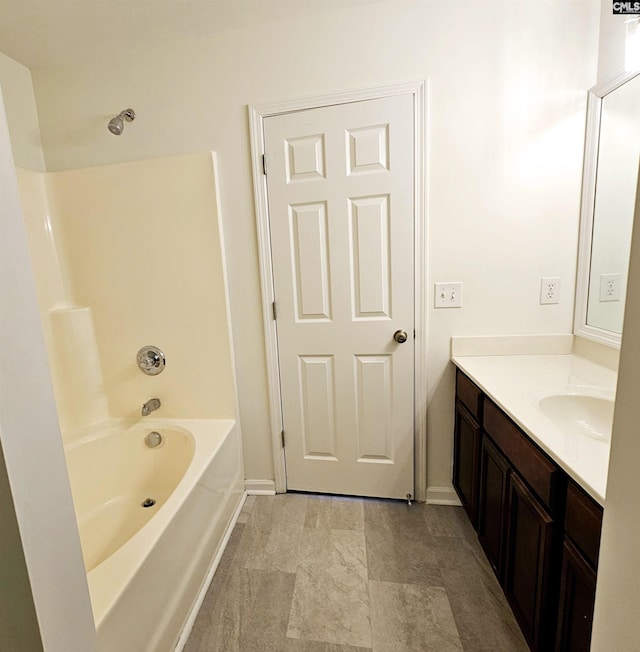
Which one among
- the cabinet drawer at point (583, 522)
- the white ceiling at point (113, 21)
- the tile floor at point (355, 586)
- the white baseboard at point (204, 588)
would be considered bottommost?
the tile floor at point (355, 586)

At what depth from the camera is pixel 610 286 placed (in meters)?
1.37

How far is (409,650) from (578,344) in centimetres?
146

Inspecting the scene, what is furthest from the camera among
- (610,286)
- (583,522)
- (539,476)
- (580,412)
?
(610,286)

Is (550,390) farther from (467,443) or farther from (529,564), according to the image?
(529,564)

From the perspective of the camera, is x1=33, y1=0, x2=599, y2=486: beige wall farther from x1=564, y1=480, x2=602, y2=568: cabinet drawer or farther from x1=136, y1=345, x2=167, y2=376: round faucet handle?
x1=564, y1=480, x2=602, y2=568: cabinet drawer

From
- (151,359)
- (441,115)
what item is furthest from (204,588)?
(441,115)

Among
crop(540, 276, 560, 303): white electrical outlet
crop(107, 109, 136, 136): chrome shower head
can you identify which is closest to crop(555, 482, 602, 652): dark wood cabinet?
crop(540, 276, 560, 303): white electrical outlet

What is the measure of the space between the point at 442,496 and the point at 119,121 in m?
2.56

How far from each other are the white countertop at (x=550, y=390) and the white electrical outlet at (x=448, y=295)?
0.28 metres

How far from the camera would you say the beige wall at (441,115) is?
141cm

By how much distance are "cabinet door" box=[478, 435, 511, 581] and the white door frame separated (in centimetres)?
41

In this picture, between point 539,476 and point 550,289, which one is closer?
point 539,476

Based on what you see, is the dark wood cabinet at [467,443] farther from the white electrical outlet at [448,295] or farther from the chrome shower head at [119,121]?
the chrome shower head at [119,121]

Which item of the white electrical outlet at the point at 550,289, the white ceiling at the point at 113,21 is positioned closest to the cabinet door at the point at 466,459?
the white electrical outlet at the point at 550,289
